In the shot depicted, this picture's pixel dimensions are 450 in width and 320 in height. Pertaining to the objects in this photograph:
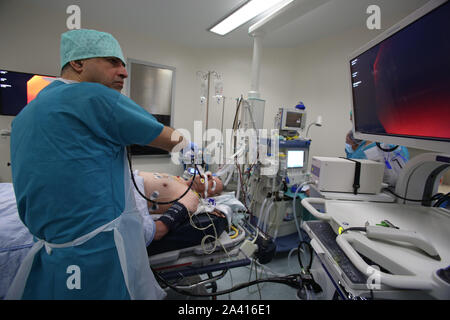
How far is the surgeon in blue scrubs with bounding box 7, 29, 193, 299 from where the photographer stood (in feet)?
2.39

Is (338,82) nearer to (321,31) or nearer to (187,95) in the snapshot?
(321,31)

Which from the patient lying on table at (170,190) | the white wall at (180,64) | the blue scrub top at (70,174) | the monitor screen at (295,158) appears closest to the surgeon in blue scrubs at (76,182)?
the blue scrub top at (70,174)

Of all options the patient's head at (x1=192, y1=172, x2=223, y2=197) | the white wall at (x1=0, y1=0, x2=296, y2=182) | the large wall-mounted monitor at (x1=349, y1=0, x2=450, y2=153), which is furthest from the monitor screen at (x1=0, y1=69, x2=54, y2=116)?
the large wall-mounted monitor at (x1=349, y1=0, x2=450, y2=153)

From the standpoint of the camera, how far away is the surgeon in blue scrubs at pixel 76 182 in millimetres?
728

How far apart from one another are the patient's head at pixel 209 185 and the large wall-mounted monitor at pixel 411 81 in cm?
102

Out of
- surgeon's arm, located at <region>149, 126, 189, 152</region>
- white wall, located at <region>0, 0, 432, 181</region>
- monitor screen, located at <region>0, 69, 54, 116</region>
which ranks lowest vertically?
surgeon's arm, located at <region>149, 126, 189, 152</region>

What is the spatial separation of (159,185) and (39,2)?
9.63ft

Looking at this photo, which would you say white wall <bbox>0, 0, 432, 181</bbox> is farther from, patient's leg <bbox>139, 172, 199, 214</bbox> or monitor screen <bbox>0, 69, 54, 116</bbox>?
patient's leg <bbox>139, 172, 199, 214</bbox>

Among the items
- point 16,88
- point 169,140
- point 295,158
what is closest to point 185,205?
point 169,140

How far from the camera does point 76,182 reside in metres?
0.75

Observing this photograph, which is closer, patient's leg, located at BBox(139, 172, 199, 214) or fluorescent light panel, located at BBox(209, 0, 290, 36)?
patient's leg, located at BBox(139, 172, 199, 214)

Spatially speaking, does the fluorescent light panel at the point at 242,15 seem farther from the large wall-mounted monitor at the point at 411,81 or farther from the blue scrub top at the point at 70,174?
the blue scrub top at the point at 70,174

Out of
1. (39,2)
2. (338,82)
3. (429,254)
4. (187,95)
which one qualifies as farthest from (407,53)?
(39,2)

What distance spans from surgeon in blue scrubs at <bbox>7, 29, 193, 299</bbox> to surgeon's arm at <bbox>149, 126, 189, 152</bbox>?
0.07 feet
